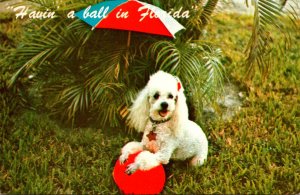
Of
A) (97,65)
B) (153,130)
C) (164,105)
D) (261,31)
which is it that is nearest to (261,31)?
(261,31)

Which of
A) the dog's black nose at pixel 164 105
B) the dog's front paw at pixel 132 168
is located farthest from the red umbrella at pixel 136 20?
the dog's front paw at pixel 132 168

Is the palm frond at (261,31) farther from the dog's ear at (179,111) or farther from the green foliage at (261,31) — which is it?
the dog's ear at (179,111)

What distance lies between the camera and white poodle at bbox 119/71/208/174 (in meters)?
3.42

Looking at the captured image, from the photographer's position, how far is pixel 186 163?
157 inches

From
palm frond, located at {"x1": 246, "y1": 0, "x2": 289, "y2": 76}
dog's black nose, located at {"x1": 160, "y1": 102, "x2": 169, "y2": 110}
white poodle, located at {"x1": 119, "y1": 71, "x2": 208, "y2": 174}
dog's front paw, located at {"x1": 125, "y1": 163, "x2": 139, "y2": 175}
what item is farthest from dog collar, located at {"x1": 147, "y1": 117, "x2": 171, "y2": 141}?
palm frond, located at {"x1": 246, "y1": 0, "x2": 289, "y2": 76}

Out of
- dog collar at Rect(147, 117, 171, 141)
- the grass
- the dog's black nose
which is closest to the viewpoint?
the dog's black nose

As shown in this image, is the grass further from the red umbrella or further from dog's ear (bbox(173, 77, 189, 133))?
the red umbrella

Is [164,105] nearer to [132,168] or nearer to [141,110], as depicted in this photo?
[141,110]

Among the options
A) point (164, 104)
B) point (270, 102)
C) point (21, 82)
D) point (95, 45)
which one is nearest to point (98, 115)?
point (95, 45)

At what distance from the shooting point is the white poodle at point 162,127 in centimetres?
342

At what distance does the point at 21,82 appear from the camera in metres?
4.87

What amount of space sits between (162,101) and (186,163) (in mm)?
866

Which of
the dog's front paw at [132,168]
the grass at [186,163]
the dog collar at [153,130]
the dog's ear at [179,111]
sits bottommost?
the grass at [186,163]

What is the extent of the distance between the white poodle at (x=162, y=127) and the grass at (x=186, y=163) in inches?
10.7
